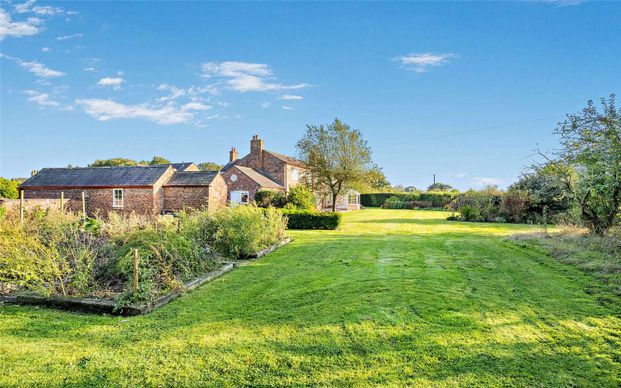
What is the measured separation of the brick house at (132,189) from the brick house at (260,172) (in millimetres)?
3152

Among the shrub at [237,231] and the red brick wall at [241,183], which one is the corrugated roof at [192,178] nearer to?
the red brick wall at [241,183]

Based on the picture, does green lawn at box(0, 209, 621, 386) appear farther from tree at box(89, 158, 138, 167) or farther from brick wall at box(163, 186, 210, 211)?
tree at box(89, 158, 138, 167)

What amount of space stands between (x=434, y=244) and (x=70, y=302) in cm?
1067

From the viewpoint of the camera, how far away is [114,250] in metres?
7.89

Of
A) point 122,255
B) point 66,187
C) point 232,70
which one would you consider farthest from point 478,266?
point 66,187

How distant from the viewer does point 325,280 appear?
23.9 feet

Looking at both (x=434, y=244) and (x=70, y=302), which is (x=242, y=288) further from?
(x=434, y=244)

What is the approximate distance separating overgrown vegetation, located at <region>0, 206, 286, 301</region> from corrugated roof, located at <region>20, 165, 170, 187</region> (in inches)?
752

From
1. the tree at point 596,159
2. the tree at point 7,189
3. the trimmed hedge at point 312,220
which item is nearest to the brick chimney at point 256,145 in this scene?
the trimmed hedge at point 312,220

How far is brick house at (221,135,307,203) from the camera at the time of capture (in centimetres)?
3312

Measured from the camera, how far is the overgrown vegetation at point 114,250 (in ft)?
21.5

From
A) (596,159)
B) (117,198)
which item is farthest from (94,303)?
(117,198)

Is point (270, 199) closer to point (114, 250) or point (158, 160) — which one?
point (114, 250)

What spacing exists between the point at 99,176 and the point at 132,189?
381 cm
